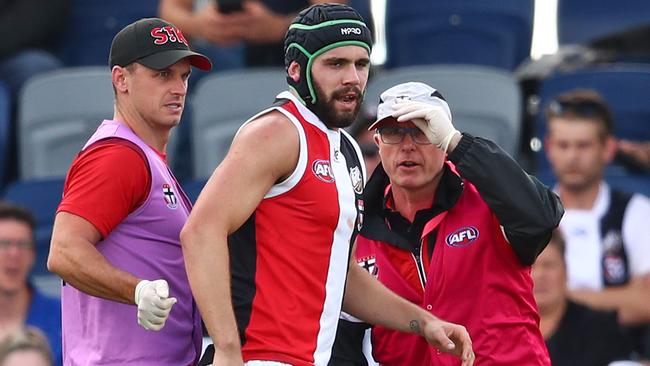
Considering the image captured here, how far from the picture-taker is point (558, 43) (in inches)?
391

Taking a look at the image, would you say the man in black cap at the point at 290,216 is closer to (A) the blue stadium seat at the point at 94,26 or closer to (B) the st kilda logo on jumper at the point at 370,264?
(B) the st kilda logo on jumper at the point at 370,264

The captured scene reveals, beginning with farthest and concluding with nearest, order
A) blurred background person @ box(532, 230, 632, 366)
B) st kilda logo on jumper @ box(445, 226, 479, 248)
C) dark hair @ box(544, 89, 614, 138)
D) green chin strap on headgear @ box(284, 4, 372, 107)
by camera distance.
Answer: dark hair @ box(544, 89, 614, 138) → blurred background person @ box(532, 230, 632, 366) → st kilda logo on jumper @ box(445, 226, 479, 248) → green chin strap on headgear @ box(284, 4, 372, 107)

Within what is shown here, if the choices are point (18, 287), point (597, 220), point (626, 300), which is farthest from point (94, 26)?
point (626, 300)

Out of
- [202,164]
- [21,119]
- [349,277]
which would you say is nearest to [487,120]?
[202,164]

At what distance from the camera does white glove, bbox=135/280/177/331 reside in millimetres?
4277

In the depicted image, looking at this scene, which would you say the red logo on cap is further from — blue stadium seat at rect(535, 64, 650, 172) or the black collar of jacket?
blue stadium seat at rect(535, 64, 650, 172)

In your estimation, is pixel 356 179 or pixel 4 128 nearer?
pixel 356 179

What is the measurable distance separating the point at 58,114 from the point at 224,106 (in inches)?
39.3

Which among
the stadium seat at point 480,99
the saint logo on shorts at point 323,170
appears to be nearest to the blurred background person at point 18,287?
the stadium seat at point 480,99

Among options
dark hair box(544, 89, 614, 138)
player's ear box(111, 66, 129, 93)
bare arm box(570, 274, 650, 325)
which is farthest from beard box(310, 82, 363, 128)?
dark hair box(544, 89, 614, 138)

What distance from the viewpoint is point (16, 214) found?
756cm

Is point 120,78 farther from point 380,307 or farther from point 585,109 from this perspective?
point 585,109

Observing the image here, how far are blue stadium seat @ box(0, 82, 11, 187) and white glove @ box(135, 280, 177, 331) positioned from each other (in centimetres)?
460

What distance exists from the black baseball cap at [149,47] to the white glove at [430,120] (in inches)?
27.8
